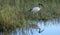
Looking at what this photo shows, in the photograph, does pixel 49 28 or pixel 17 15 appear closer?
pixel 49 28

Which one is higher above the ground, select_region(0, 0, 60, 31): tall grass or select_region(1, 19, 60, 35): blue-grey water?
select_region(0, 0, 60, 31): tall grass

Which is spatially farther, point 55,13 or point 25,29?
point 55,13

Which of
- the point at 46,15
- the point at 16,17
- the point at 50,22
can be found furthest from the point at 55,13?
the point at 16,17

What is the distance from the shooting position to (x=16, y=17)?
6.51m

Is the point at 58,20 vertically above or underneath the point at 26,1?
underneath

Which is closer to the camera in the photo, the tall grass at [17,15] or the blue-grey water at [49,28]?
the blue-grey water at [49,28]

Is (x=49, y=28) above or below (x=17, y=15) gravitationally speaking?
below

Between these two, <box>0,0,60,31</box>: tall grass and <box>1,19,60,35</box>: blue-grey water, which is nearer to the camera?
<box>1,19,60,35</box>: blue-grey water

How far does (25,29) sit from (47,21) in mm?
1020

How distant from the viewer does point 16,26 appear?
6.23 meters

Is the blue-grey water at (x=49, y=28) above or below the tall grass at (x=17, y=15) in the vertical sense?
below

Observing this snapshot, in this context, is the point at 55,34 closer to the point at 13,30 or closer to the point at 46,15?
the point at 13,30

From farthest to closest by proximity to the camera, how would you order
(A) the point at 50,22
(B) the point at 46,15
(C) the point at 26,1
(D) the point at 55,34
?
(C) the point at 26,1
(B) the point at 46,15
(A) the point at 50,22
(D) the point at 55,34

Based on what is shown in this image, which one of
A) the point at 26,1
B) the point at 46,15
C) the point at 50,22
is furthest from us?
the point at 26,1
